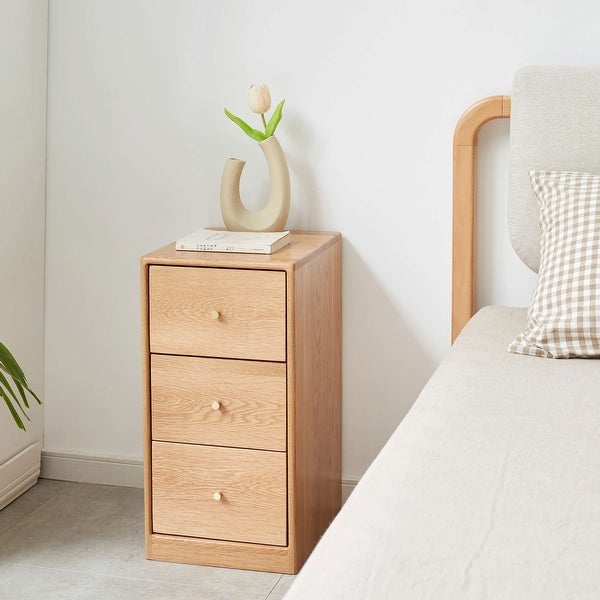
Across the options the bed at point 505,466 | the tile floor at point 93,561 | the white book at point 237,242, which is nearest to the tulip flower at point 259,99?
the white book at point 237,242

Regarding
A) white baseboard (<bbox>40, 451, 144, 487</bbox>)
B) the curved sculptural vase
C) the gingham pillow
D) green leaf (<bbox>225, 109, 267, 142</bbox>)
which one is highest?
green leaf (<bbox>225, 109, 267, 142</bbox>)

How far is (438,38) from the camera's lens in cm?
223

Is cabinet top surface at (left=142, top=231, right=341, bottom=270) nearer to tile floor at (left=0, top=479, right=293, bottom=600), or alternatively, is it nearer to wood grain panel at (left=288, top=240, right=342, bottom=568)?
wood grain panel at (left=288, top=240, right=342, bottom=568)

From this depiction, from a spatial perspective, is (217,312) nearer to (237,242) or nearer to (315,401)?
(237,242)

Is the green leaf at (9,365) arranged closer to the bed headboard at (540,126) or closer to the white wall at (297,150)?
the white wall at (297,150)

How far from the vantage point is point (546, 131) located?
203cm

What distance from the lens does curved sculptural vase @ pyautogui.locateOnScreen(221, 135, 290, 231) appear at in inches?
88.6

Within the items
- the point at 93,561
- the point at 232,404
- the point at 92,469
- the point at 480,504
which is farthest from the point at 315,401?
the point at 480,504

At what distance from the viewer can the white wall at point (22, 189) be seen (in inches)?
92.0

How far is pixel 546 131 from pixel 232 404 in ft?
2.97

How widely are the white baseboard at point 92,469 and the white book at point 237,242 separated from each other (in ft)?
2.45

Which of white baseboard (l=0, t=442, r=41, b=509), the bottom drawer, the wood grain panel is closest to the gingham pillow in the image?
the wood grain panel

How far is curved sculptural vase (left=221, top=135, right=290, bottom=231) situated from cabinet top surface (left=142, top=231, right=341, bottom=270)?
11cm

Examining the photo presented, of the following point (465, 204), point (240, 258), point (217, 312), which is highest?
point (465, 204)
